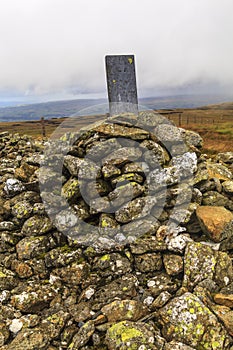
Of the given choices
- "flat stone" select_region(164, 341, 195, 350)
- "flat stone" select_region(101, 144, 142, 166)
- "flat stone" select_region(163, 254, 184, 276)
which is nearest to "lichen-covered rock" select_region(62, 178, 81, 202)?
"flat stone" select_region(101, 144, 142, 166)

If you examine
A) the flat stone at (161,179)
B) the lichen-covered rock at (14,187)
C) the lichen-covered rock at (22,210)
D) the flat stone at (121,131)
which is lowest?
the lichen-covered rock at (22,210)

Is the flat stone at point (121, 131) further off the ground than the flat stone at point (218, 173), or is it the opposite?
the flat stone at point (121, 131)

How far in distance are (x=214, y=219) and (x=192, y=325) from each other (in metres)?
2.42

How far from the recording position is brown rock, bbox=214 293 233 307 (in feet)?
16.1

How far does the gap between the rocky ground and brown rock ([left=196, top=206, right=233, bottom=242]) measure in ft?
0.08

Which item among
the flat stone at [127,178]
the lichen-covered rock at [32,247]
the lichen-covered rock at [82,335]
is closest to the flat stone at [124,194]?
the flat stone at [127,178]

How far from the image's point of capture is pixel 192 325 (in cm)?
452

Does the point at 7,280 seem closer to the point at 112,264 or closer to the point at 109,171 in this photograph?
the point at 112,264

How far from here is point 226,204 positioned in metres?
7.12

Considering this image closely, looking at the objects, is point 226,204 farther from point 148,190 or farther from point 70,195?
point 70,195

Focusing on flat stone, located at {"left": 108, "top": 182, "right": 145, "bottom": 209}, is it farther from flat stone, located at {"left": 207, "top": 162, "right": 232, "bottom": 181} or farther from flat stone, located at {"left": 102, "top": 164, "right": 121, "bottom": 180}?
flat stone, located at {"left": 207, "top": 162, "right": 232, "bottom": 181}

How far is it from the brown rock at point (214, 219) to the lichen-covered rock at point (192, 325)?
65.7 inches

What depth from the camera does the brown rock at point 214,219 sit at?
20.0ft

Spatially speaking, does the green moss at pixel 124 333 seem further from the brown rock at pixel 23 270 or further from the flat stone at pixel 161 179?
the flat stone at pixel 161 179
